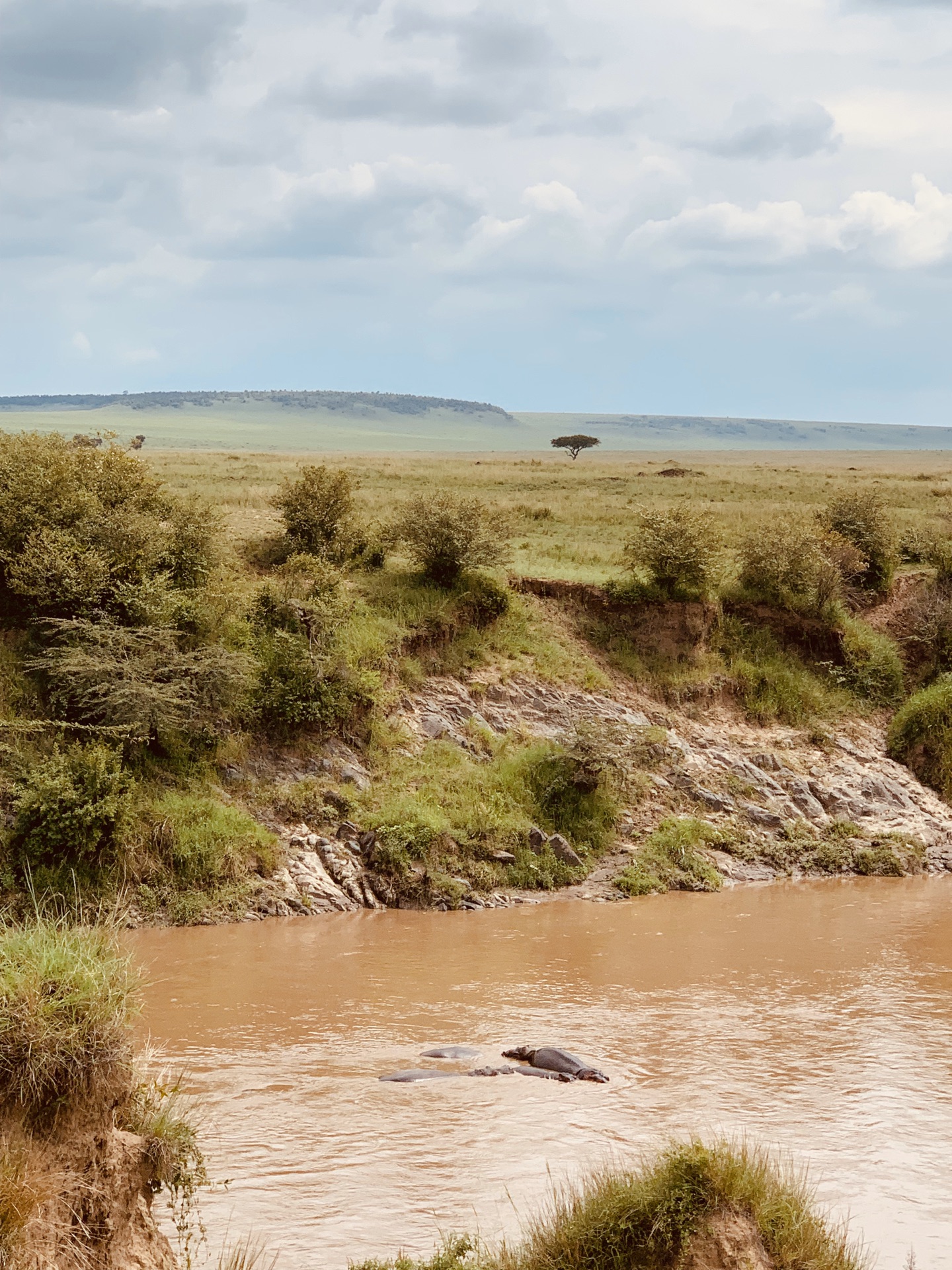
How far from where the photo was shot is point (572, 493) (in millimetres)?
47719

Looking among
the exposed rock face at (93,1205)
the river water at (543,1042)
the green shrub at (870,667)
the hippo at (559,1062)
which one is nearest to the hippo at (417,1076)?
the river water at (543,1042)

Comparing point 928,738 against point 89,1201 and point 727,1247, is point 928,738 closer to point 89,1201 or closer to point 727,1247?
point 727,1247

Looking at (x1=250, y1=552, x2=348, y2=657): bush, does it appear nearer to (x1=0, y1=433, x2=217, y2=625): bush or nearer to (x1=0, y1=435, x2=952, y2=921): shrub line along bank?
(x1=0, y1=435, x2=952, y2=921): shrub line along bank

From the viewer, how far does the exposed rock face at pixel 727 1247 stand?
653cm

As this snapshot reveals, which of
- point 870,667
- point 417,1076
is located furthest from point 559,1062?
point 870,667

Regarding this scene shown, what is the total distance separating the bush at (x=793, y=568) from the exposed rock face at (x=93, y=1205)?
21.6 meters

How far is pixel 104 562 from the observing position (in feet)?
63.3

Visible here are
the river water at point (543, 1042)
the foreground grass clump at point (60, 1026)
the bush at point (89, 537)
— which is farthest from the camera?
the bush at point (89, 537)

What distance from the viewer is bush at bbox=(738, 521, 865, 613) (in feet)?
85.4

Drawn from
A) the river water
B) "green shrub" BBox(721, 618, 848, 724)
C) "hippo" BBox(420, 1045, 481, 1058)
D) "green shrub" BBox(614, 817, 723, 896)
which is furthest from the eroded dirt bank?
"hippo" BBox(420, 1045, 481, 1058)

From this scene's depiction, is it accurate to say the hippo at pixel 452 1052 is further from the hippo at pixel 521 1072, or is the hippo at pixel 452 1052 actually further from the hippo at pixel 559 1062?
Result: the hippo at pixel 521 1072

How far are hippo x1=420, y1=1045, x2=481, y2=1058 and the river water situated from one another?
0.85 ft

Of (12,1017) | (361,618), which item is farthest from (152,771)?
(12,1017)

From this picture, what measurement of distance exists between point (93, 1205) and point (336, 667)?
14343mm
